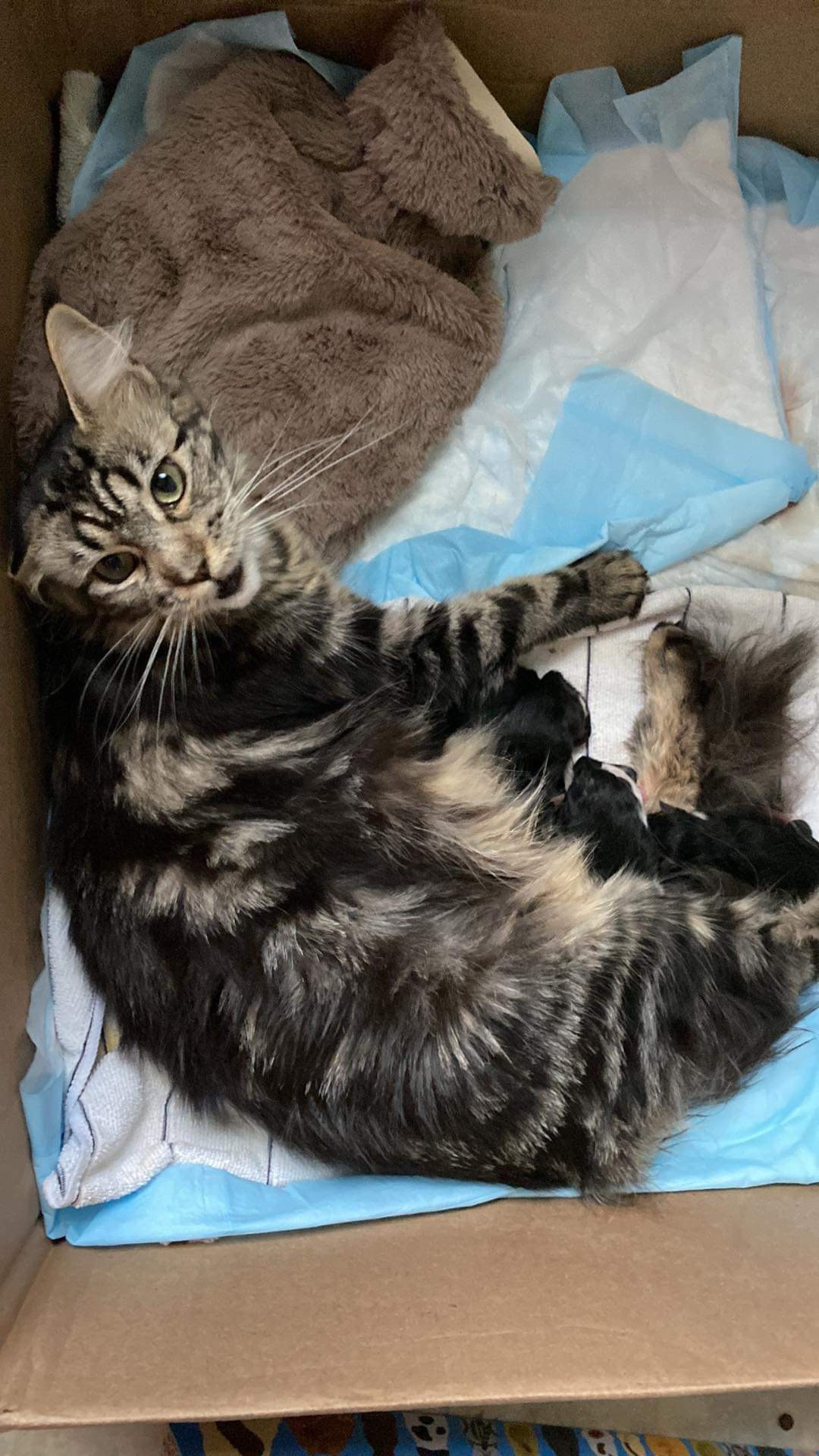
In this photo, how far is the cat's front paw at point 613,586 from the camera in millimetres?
2248

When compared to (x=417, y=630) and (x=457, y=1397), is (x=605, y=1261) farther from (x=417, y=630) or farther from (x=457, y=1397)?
(x=417, y=630)

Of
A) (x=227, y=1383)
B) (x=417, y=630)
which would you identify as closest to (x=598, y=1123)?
(x=227, y=1383)

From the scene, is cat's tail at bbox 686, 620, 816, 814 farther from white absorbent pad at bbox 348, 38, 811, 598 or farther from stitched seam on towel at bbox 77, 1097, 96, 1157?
stitched seam on towel at bbox 77, 1097, 96, 1157

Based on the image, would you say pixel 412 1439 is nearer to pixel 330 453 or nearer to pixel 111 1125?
pixel 111 1125

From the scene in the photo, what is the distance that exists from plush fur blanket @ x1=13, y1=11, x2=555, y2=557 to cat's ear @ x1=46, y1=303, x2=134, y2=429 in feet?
0.97

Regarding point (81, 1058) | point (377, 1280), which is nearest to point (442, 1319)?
point (377, 1280)

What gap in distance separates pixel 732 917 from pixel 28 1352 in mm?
1382

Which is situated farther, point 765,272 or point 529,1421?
point 765,272

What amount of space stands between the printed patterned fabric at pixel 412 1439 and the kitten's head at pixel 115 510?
1.62m

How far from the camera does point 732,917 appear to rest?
1878 millimetres

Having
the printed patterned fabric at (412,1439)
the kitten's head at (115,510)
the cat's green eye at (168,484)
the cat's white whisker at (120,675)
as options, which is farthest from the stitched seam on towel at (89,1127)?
the cat's green eye at (168,484)

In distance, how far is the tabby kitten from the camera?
1.68 metres

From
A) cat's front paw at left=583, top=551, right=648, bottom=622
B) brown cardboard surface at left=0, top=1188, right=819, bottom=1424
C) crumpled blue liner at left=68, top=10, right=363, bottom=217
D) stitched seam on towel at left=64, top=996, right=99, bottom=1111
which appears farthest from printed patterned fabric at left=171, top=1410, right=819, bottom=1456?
crumpled blue liner at left=68, top=10, right=363, bottom=217

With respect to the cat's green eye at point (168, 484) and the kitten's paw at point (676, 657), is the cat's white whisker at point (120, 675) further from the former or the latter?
the kitten's paw at point (676, 657)
